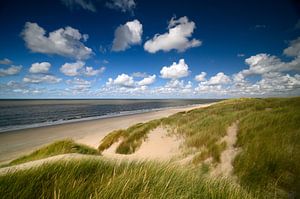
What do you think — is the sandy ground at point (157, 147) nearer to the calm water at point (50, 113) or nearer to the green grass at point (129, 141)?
the green grass at point (129, 141)

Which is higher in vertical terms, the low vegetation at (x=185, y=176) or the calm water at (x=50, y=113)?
the low vegetation at (x=185, y=176)

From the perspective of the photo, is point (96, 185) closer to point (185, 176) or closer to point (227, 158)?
point (185, 176)

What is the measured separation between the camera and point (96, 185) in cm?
207

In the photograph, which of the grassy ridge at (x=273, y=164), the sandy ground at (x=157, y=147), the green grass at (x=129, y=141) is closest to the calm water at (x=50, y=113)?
the green grass at (x=129, y=141)

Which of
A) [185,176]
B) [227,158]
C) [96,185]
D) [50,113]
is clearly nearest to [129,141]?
[227,158]

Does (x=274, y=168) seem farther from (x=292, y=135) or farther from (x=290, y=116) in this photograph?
(x=290, y=116)

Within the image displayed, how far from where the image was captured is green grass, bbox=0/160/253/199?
1.86m

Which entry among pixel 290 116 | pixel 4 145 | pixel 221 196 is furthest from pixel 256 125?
pixel 4 145

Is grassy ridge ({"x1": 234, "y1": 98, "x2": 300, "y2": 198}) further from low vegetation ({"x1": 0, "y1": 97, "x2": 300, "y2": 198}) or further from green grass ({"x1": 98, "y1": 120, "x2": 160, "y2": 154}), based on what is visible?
green grass ({"x1": 98, "y1": 120, "x2": 160, "y2": 154})

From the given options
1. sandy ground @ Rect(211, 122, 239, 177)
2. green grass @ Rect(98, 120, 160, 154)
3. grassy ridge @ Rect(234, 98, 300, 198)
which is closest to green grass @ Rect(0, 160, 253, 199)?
grassy ridge @ Rect(234, 98, 300, 198)

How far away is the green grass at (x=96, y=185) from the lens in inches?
73.2

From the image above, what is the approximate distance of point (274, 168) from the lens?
4047 millimetres

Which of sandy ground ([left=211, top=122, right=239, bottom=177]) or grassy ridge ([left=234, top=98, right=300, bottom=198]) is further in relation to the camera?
sandy ground ([left=211, top=122, right=239, bottom=177])

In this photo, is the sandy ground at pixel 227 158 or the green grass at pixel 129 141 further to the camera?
the green grass at pixel 129 141
